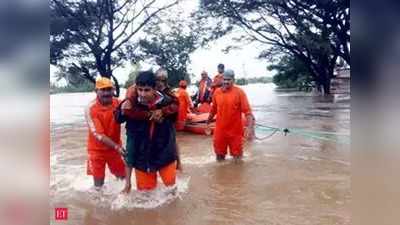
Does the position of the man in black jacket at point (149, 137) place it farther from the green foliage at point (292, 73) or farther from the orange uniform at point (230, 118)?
the green foliage at point (292, 73)

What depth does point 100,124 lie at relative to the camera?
2600 mm

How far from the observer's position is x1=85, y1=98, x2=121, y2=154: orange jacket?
2586 mm

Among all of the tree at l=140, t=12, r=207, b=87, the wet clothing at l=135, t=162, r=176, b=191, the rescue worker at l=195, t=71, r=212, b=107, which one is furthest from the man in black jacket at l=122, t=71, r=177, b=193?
the tree at l=140, t=12, r=207, b=87

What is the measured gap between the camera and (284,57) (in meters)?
17.0

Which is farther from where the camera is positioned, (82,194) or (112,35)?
(112,35)

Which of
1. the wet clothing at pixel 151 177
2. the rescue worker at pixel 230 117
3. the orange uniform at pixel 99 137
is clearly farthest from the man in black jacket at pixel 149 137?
the rescue worker at pixel 230 117

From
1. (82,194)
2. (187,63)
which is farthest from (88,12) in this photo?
(82,194)

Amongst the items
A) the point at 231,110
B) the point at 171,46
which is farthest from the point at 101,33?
the point at 231,110

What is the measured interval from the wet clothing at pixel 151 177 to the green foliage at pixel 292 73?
14.6 m

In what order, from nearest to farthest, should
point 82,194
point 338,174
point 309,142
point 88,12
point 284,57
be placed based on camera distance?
1. point 82,194
2. point 338,174
3. point 309,142
4. point 88,12
5. point 284,57

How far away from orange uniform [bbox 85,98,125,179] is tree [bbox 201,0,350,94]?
9.32m

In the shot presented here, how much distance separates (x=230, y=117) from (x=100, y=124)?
165 centimetres

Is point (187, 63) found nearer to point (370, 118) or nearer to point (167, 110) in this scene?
point (167, 110)

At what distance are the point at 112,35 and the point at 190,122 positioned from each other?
197 inches
